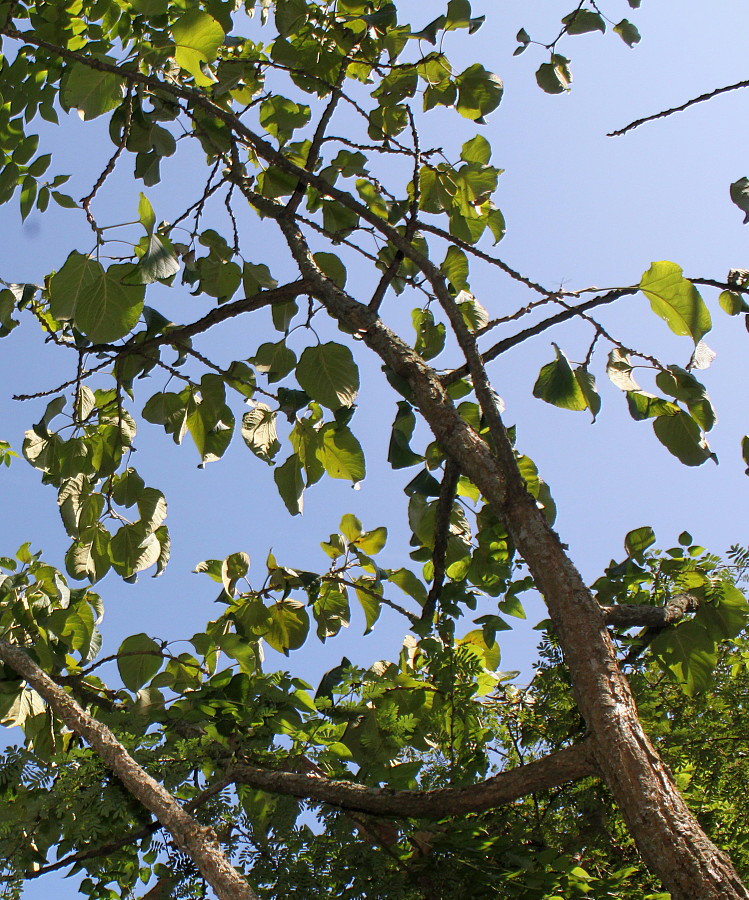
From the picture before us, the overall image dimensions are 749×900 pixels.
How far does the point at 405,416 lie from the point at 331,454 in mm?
208

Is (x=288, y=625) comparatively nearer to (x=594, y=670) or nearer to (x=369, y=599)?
(x=369, y=599)

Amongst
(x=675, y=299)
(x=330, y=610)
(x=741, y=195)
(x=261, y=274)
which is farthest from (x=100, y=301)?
(x=741, y=195)

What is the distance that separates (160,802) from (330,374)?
0.97 m

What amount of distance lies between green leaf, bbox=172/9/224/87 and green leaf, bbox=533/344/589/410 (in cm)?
99

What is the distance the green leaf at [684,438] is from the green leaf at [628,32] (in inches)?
44.2

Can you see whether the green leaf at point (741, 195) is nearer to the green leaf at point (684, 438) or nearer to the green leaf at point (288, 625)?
the green leaf at point (684, 438)

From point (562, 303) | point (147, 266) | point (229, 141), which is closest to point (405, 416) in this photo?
point (562, 303)

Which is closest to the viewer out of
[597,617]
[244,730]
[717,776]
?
[597,617]

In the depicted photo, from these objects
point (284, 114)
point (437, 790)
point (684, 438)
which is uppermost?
point (284, 114)

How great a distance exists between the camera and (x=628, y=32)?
6.15ft

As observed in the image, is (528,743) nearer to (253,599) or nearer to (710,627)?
(710,627)

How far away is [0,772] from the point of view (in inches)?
41.3

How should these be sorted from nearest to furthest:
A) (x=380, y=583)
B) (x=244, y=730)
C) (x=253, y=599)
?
(x=244, y=730) → (x=253, y=599) → (x=380, y=583)

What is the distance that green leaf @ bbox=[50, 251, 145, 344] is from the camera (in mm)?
1371
